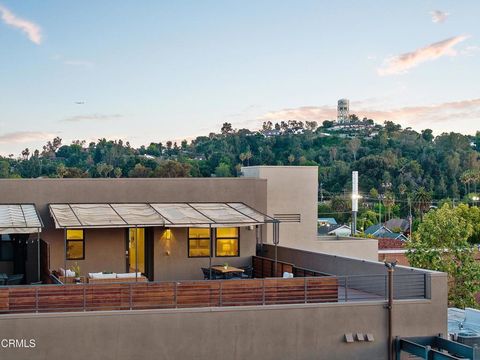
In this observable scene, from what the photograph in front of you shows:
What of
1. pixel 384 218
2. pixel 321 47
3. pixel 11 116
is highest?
pixel 321 47

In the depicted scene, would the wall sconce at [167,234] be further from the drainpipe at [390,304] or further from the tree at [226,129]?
the tree at [226,129]

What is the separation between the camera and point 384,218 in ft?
360

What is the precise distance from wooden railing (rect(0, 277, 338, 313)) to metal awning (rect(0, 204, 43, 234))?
3053 millimetres

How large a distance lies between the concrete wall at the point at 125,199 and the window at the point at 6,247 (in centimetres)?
97

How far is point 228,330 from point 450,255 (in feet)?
83.3

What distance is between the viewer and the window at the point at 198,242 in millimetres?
22688

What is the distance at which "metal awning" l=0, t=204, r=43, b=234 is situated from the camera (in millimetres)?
17344

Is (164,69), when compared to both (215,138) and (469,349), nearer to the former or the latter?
(469,349)

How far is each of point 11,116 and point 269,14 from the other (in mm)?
24770

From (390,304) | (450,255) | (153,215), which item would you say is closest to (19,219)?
(153,215)

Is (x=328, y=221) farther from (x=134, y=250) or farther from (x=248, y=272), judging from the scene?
(x=134, y=250)

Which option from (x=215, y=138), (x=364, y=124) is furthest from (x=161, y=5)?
(x=364, y=124)

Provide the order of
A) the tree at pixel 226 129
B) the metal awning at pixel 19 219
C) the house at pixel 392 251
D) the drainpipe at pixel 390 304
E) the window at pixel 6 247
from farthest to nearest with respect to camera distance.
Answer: the tree at pixel 226 129 → the house at pixel 392 251 → the window at pixel 6 247 → the metal awning at pixel 19 219 → the drainpipe at pixel 390 304

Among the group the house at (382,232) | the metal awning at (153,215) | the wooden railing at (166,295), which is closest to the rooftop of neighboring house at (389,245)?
the house at (382,232)
